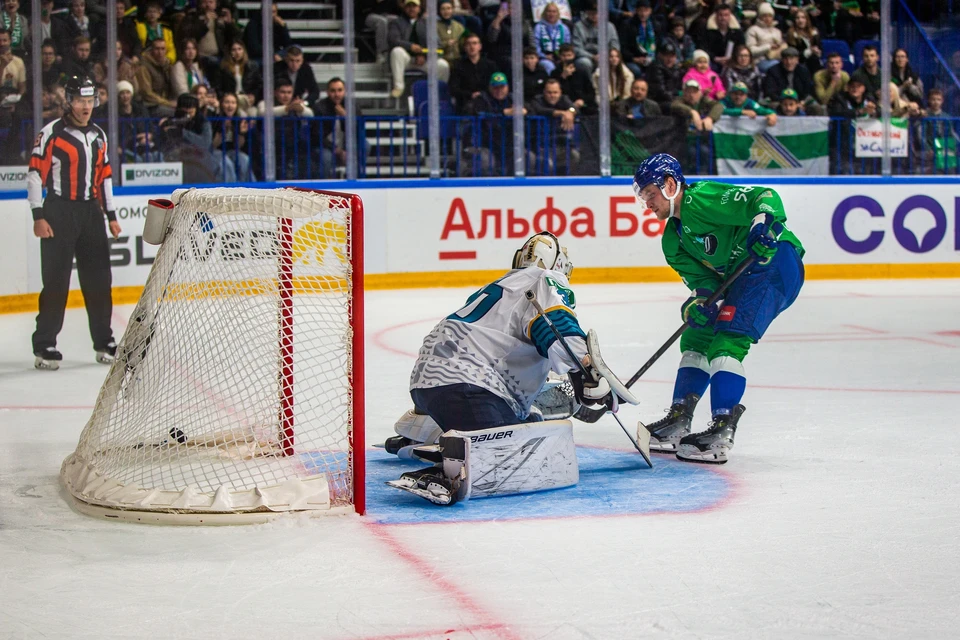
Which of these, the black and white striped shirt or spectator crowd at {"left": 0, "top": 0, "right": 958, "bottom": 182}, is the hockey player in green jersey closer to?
the black and white striped shirt

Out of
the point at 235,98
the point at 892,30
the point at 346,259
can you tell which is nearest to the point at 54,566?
the point at 346,259

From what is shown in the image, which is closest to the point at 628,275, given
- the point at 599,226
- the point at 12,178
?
the point at 599,226

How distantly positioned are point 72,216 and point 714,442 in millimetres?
3711

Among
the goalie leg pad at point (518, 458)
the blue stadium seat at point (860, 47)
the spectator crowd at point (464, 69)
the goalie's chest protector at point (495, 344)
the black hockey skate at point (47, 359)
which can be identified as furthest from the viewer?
the blue stadium seat at point (860, 47)

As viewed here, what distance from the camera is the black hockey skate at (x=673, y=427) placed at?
4.16 meters

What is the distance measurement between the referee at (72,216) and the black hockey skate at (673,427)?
10.2ft

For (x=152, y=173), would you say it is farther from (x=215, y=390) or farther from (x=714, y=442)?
(x=714, y=442)

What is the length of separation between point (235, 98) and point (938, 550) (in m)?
6.81

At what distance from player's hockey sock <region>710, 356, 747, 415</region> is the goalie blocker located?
0.65m

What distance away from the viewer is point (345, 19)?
8.91m

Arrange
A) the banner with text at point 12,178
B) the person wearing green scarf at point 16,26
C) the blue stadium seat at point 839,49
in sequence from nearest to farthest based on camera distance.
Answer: the banner with text at point 12,178 < the person wearing green scarf at point 16,26 < the blue stadium seat at point 839,49

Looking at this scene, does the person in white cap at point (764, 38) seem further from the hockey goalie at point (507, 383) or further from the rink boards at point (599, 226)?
the hockey goalie at point (507, 383)

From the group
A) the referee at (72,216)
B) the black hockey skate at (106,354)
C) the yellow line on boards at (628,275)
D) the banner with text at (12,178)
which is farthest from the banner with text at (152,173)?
the black hockey skate at (106,354)

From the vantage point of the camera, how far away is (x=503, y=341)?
11.7ft
